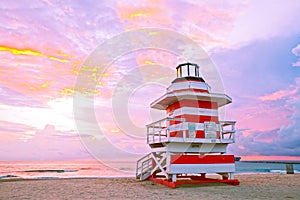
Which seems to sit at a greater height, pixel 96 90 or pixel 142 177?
pixel 96 90

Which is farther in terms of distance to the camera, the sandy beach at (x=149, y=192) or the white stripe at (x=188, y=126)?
the white stripe at (x=188, y=126)

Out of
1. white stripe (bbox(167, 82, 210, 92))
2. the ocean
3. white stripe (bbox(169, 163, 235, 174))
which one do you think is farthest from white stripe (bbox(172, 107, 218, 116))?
the ocean

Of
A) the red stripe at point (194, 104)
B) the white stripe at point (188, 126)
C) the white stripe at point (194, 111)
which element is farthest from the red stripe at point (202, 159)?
the red stripe at point (194, 104)

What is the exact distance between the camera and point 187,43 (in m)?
12.7

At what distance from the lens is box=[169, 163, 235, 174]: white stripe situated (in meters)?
9.61

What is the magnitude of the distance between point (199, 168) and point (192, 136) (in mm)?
1329

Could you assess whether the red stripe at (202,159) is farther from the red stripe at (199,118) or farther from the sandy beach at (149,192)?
the red stripe at (199,118)

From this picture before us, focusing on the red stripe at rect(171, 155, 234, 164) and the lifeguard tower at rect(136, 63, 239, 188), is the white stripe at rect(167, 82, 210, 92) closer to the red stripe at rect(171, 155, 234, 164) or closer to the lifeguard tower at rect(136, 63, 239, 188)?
the lifeguard tower at rect(136, 63, 239, 188)

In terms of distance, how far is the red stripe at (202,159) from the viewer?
9.68 meters

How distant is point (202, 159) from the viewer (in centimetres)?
998

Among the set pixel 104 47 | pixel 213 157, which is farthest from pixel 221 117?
pixel 104 47

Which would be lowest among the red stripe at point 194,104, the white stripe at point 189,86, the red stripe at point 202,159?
the red stripe at point 202,159

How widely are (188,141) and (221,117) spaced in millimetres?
2904

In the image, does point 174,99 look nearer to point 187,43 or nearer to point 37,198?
point 187,43
